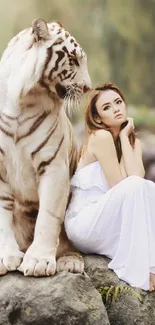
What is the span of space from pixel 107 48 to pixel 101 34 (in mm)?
184

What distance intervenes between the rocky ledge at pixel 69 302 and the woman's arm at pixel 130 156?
21.8 inches

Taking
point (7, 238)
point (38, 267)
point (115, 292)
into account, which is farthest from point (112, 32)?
point (38, 267)

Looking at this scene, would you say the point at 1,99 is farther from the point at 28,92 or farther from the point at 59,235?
the point at 59,235

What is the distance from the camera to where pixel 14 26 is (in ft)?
23.4

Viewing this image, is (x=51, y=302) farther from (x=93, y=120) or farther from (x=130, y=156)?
(x=93, y=120)

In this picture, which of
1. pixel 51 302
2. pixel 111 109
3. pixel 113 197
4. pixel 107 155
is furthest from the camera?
pixel 111 109

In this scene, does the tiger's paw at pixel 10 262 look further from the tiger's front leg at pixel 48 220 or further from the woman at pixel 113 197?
the woman at pixel 113 197

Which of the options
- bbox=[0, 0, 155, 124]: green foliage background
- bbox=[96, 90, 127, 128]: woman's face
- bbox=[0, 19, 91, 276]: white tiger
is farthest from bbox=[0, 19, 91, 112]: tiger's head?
bbox=[0, 0, 155, 124]: green foliage background

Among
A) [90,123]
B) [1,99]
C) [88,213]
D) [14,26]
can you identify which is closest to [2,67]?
[1,99]

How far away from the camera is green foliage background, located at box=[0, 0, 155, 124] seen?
725 centimetres

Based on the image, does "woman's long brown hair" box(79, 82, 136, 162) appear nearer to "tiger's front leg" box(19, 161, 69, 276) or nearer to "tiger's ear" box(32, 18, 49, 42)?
"tiger's front leg" box(19, 161, 69, 276)

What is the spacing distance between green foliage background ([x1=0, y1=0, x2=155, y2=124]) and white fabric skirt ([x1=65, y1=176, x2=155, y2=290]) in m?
4.47

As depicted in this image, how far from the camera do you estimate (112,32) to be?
23.9 ft

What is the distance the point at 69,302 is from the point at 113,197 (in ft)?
1.85
